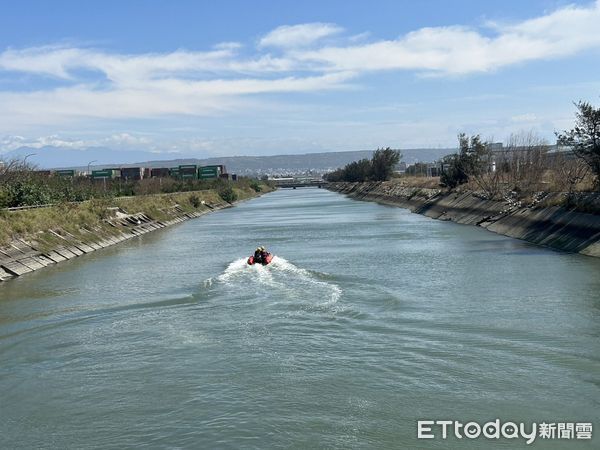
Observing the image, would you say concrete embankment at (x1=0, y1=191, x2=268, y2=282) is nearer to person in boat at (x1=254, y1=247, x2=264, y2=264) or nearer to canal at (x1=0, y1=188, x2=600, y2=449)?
canal at (x1=0, y1=188, x2=600, y2=449)

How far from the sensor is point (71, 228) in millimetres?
48906

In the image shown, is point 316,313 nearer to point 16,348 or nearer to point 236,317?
point 236,317

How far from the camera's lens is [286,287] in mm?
26344

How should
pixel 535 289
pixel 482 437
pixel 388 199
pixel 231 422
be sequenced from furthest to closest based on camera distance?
pixel 388 199, pixel 535 289, pixel 231 422, pixel 482 437

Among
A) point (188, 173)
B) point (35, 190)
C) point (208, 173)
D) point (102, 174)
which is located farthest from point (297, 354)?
point (188, 173)

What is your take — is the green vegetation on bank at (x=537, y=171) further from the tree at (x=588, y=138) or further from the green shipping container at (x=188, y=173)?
the green shipping container at (x=188, y=173)

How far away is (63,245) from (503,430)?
3753 centimetres

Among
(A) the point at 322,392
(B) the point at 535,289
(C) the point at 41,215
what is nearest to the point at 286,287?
(B) the point at 535,289

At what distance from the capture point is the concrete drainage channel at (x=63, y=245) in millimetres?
35656

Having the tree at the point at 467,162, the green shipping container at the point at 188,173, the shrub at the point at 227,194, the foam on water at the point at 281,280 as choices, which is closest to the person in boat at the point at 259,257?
the foam on water at the point at 281,280

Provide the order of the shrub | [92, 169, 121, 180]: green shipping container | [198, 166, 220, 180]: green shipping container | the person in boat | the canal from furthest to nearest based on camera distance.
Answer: [198, 166, 220, 180]: green shipping container < the shrub < [92, 169, 121, 180]: green shipping container < the person in boat < the canal

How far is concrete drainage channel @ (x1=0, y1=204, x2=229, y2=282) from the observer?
1404 inches

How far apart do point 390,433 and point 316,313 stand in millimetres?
9419

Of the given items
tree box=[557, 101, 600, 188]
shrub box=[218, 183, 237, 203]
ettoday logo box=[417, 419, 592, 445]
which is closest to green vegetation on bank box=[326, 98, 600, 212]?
tree box=[557, 101, 600, 188]
